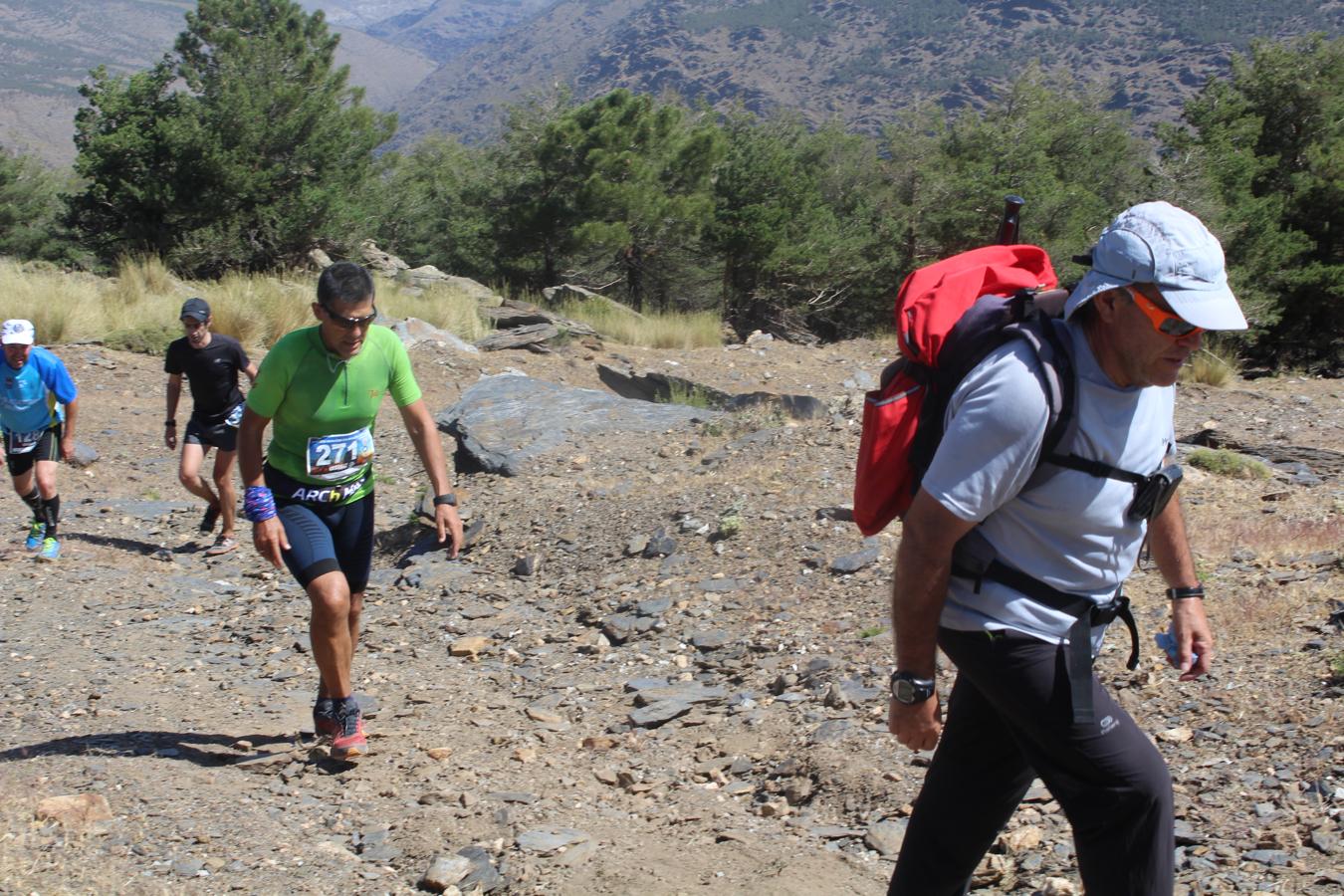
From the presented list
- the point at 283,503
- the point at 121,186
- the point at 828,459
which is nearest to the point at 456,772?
the point at 283,503

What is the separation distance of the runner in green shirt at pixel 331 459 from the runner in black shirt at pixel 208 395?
11.3 ft

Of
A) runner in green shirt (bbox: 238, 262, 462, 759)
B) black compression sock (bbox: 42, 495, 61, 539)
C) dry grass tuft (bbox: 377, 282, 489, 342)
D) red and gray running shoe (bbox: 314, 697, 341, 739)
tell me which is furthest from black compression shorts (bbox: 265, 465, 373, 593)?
dry grass tuft (bbox: 377, 282, 489, 342)

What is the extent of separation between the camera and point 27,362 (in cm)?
701

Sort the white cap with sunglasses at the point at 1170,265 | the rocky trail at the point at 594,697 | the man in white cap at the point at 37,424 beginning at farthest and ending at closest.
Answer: the man in white cap at the point at 37,424 < the rocky trail at the point at 594,697 < the white cap with sunglasses at the point at 1170,265

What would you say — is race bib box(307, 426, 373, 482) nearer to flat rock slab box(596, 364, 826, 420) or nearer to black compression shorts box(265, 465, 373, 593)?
black compression shorts box(265, 465, 373, 593)

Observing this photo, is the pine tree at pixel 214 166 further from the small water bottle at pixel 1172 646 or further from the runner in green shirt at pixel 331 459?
the small water bottle at pixel 1172 646

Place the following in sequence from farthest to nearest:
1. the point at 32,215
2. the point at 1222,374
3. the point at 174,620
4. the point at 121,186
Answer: the point at 32,215, the point at 121,186, the point at 1222,374, the point at 174,620

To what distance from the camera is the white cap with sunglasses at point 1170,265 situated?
2.07 meters

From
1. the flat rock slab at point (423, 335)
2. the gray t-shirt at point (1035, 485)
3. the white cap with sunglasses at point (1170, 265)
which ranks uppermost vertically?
the white cap with sunglasses at point (1170, 265)

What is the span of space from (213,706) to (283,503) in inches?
54.3

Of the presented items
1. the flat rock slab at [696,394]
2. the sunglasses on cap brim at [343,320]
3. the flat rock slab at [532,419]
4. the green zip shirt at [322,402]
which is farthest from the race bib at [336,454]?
the flat rock slab at [696,394]

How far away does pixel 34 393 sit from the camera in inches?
279

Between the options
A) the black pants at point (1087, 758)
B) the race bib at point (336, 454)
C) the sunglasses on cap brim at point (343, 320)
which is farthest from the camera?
the race bib at point (336, 454)

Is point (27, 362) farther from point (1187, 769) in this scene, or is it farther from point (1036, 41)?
point (1036, 41)
